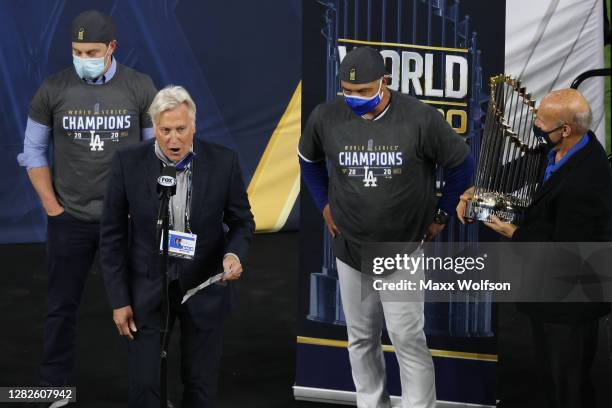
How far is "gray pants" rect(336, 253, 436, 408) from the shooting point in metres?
4.68

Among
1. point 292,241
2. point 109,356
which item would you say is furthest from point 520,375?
Answer: point 292,241

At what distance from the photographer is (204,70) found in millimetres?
8508

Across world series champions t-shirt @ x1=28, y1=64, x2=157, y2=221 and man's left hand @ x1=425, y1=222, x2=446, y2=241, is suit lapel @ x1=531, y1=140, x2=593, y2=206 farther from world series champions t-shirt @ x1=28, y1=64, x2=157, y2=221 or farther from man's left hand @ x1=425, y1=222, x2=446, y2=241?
world series champions t-shirt @ x1=28, y1=64, x2=157, y2=221

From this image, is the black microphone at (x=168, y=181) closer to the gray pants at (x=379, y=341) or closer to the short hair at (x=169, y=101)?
the short hair at (x=169, y=101)

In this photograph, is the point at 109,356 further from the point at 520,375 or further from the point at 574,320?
the point at 574,320

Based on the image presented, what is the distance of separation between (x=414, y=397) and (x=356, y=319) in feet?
1.30

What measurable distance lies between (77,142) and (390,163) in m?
1.41

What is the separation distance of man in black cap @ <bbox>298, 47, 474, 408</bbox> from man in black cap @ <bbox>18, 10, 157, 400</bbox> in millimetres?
849

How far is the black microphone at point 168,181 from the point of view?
3807mm

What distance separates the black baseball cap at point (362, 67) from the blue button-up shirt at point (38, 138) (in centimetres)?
106

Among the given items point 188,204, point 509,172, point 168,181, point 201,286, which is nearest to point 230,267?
point 201,286

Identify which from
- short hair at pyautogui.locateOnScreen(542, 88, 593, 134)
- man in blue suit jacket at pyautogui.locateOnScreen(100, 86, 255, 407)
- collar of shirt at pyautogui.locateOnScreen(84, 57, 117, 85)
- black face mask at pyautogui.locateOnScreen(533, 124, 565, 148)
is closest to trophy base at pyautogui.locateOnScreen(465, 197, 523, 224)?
black face mask at pyautogui.locateOnScreen(533, 124, 565, 148)


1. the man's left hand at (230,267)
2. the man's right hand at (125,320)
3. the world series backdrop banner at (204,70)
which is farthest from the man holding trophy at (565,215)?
the world series backdrop banner at (204,70)

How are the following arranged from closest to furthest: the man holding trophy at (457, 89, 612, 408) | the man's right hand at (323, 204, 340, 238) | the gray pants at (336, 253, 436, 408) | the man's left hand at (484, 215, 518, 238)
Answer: the man holding trophy at (457, 89, 612, 408), the man's left hand at (484, 215, 518, 238), the gray pants at (336, 253, 436, 408), the man's right hand at (323, 204, 340, 238)
